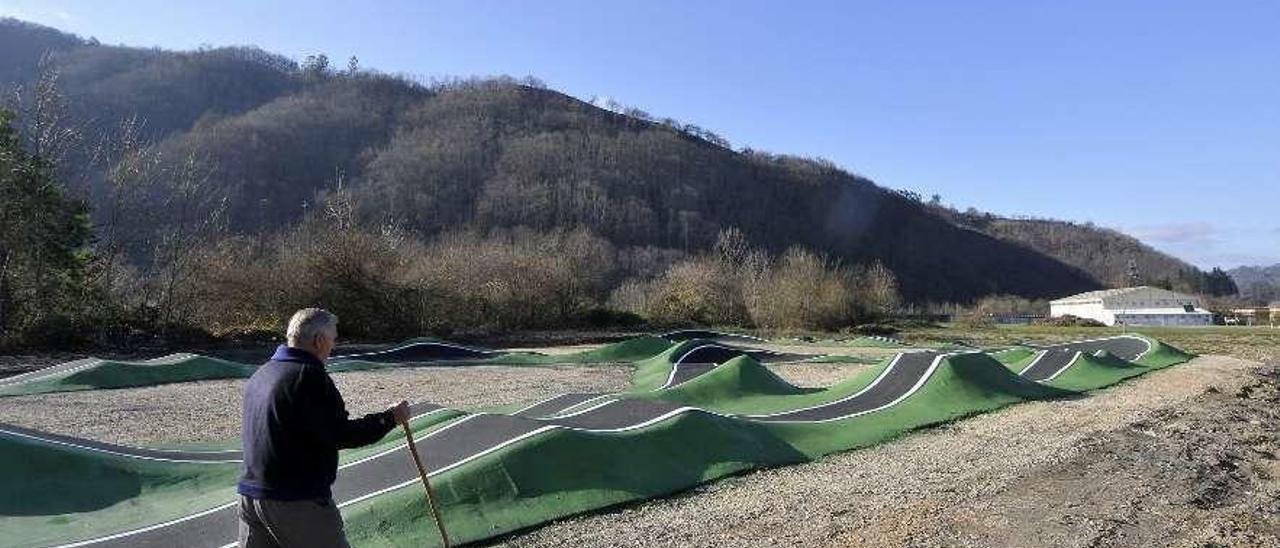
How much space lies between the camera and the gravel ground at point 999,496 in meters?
5.76

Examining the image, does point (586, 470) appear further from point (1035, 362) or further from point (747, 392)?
point (1035, 362)

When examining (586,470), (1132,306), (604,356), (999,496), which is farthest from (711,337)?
(1132,306)

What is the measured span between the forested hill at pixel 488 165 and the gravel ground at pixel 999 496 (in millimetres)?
54083

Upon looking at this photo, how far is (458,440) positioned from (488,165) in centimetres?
7670

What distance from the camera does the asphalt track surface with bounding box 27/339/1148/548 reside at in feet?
18.0

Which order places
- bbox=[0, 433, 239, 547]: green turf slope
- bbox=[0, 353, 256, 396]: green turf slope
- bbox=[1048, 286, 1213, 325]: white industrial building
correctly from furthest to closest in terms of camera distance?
bbox=[1048, 286, 1213, 325]: white industrial building < bbox=[0, 353, 256, 396]: green turf slope < bbox=[0, 433, 239, 547]: green turf slope

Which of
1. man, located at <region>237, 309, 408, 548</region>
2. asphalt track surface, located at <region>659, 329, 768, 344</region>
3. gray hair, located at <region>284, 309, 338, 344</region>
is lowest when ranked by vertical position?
asphalt track surface, located at <region>659, 329, 768, 344</region>

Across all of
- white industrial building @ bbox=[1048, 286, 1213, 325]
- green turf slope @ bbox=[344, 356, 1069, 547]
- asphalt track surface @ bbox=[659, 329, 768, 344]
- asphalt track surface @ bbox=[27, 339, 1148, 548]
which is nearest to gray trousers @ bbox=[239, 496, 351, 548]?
green turf slope @ bbox=[344, 356, 1069, 547]

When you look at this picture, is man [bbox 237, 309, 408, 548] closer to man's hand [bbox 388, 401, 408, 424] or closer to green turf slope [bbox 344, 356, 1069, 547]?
man's hand [bbox 388, 401, 408, 424]

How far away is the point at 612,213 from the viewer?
259ft

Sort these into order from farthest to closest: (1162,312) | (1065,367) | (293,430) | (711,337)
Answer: (1162,312)
(711,337)
(1065,367)
(293,430)

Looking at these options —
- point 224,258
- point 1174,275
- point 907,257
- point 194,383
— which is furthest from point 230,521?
point 1174,275

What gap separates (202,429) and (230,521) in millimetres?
4940

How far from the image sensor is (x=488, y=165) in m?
82.0
